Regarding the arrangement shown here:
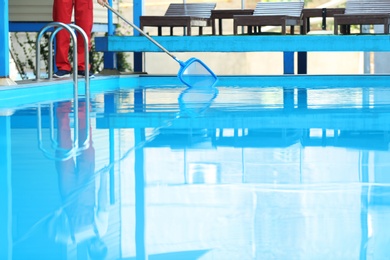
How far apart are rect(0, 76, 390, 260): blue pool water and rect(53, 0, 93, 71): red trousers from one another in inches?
99.3

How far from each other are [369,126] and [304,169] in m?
2.00

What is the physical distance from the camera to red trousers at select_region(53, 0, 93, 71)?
8844mm

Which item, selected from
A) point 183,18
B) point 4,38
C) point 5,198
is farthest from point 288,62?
point 5,198

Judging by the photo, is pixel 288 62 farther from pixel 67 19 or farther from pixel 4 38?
pixel 4 38

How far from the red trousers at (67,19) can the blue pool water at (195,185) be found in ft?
8.27

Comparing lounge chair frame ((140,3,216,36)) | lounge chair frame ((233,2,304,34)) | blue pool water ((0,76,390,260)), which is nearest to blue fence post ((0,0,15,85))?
blue pool water ((0,76,390,260))

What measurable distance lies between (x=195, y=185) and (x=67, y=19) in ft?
19.9

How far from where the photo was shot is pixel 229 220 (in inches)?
95.3

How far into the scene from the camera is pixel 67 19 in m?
8.88

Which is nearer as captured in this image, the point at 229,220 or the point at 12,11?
the point at 229,220

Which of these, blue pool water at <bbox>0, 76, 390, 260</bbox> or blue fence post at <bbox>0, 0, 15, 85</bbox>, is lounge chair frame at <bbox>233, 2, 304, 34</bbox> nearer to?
blue fence post at <bbox>0, 0, 15, 85</bbox>

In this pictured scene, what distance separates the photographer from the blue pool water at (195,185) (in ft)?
7.04

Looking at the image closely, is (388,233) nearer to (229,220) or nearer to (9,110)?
(229,220)

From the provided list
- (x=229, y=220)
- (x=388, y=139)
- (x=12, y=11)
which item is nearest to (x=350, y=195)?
(x=229, y=220)
